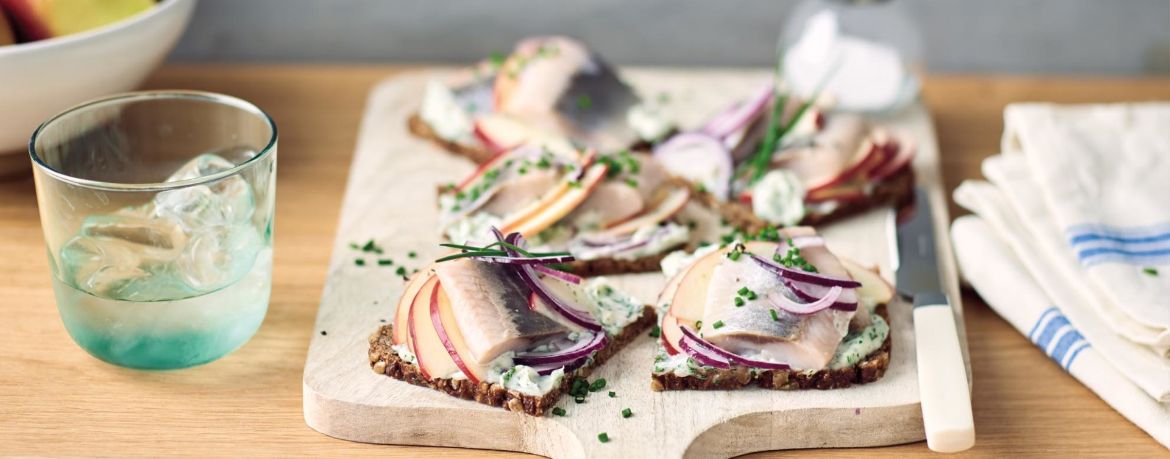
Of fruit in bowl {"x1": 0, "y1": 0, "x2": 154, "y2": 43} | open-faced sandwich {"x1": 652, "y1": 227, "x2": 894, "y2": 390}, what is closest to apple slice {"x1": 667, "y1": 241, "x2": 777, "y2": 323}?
open-faced sandwich {"x1": 652, "y1": 227, "x2": 894, "y2": 390}

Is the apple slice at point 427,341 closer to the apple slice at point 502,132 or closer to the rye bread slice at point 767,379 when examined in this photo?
the rye bread slice at point 767,379

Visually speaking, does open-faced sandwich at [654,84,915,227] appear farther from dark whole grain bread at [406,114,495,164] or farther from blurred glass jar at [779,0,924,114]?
dark whole grain bread at [406,114,495,164]

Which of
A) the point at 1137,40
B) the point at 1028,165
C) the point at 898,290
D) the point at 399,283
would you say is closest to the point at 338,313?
the point at 399,283

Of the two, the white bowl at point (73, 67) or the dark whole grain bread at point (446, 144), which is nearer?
the white bowl at point (73, 67)

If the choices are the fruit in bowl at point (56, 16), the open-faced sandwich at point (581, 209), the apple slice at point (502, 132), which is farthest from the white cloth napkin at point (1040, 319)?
the fruit in bowl at point (56, 16)

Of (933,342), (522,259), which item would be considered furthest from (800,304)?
(522,259)

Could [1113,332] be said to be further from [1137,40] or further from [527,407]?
[1137,40]
